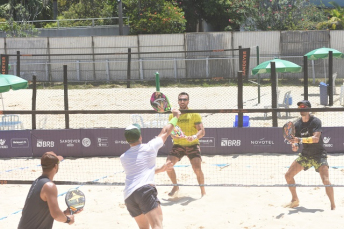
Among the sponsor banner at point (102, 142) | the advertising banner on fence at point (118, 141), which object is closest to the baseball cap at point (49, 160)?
the advertising banner on fence at point (118, 141)

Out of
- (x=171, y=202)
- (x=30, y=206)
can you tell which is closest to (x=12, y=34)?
(x=171, y=202)

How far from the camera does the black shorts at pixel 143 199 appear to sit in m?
6.30

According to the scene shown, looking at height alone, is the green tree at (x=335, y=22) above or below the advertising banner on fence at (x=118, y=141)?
above

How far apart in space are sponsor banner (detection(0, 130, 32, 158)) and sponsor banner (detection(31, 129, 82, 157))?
157mm

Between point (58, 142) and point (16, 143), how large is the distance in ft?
3.46

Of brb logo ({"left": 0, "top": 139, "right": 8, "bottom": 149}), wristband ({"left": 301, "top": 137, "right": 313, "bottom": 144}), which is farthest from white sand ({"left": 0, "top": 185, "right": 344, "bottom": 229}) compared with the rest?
brb logo ({"left": 0, "top": 139, "right": 8, "bottom": 149})

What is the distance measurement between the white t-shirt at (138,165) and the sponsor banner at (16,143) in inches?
308

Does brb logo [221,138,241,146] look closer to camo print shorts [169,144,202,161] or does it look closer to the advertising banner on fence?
the advertising banner on fence

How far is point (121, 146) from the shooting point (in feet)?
44.0

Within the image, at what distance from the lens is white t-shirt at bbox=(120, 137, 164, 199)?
6.35m

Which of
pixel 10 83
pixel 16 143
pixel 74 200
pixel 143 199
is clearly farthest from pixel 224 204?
pixel 10 83

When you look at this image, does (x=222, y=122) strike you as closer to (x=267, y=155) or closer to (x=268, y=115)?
(x=268, y=115)

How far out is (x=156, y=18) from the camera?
1169 inches

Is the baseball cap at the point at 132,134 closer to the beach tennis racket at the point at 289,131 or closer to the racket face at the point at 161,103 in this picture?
the racket face at the point at 161,103
